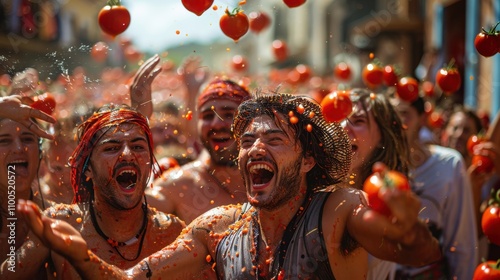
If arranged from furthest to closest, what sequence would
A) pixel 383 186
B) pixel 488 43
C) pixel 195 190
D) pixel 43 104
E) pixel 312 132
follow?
pixel 195 190 → pixel 43 104 → pixel 488 43 → pixel 312 132 → pixel 383 186

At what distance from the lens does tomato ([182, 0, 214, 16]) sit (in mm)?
4301

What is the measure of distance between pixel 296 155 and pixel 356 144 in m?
1.22

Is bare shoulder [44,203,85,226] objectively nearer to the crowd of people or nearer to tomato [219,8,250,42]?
the crowd of people

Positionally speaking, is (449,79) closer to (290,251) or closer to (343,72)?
(290,251)

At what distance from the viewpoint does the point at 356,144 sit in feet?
15.5

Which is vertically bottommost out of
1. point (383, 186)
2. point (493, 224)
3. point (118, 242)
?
point (493, 224)

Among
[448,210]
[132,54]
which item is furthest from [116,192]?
[132,54]

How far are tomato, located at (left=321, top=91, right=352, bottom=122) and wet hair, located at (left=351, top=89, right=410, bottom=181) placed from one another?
47cm

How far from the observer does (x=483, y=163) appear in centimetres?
576

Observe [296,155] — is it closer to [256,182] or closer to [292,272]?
[256,182]

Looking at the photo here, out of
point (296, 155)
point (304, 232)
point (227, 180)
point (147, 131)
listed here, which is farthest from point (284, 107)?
point (227, 180)

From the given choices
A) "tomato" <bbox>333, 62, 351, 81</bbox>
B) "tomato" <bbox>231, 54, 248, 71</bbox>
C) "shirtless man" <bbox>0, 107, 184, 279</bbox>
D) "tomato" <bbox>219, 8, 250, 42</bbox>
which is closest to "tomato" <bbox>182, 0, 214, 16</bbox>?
"tomato" <bbox>219, 8, 250, 42</bbox>

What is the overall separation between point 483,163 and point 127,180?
9.52 ft

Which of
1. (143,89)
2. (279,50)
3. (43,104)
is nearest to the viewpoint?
(43,104)
